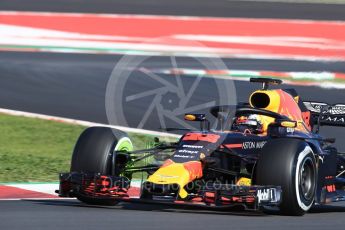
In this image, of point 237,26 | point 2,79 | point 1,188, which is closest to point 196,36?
point 237,26

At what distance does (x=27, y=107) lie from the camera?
1836 cm

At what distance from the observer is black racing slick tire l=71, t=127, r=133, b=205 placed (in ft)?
32.5

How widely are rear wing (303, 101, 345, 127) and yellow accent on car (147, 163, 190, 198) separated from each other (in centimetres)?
238

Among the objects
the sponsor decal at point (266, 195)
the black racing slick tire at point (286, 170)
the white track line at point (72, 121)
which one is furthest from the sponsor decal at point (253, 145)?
the white track line at point (72, 121)

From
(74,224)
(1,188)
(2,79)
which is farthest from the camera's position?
(2,79)

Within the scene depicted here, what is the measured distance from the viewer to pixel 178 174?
9.34 meters

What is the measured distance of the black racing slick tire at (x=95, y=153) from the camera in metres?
9.90

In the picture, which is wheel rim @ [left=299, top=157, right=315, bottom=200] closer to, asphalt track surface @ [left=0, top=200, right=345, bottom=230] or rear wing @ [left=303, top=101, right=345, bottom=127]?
asphalt track surface @ [left=0, top=200, right=345, bottom=230]

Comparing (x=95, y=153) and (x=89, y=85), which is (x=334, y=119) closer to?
(x=95, y=153)

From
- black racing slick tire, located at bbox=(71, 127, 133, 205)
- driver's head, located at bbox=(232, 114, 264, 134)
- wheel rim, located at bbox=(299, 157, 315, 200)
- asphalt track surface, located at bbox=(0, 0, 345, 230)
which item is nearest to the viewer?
asphalt track surface, located at bbox=(0, 0, 345, 230)

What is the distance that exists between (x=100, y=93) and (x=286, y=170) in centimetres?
1093

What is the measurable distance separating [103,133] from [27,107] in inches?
334

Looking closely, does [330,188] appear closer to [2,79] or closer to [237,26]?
[2,79]

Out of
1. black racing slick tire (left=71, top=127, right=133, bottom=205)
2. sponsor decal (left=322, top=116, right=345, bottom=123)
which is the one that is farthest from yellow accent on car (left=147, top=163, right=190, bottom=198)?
sponsor decal (left=322, top=116, right=345, bottom=123)
